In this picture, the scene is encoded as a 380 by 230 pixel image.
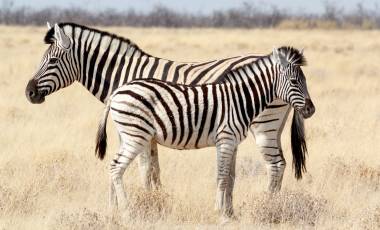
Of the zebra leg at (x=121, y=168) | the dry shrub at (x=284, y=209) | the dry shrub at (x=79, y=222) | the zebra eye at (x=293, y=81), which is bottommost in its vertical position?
the dry shrub at (x=79, y=222)

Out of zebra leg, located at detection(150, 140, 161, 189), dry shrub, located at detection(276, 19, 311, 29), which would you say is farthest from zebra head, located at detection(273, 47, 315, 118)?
dry shrub, located at detection(276, 19, 311, 29)

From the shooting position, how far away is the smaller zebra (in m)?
6.83

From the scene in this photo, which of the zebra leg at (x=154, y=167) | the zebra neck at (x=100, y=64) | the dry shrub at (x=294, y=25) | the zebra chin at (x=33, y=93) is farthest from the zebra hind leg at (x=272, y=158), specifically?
the dry shrub at (x=294, y=25)

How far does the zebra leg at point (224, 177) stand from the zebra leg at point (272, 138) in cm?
91

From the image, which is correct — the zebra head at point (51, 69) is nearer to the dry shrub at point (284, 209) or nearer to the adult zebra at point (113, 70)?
the adult zebra at point (113, 70)

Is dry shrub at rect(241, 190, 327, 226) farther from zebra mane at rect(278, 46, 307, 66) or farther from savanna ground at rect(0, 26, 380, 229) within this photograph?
zebra mane at rect(278, 46, 307, 66)

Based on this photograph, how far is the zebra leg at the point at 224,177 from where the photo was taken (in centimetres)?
689

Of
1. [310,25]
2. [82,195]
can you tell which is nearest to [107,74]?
[82,195]

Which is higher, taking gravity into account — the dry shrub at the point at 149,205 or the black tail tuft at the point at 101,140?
the black tail tuft at the point at 101,140

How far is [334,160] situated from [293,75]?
2337mm

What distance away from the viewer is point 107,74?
27.0 feet

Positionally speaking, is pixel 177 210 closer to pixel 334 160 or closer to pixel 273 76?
pixel 273 76

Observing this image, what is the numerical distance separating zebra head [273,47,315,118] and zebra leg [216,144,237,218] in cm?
67

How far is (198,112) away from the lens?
6965 mm
